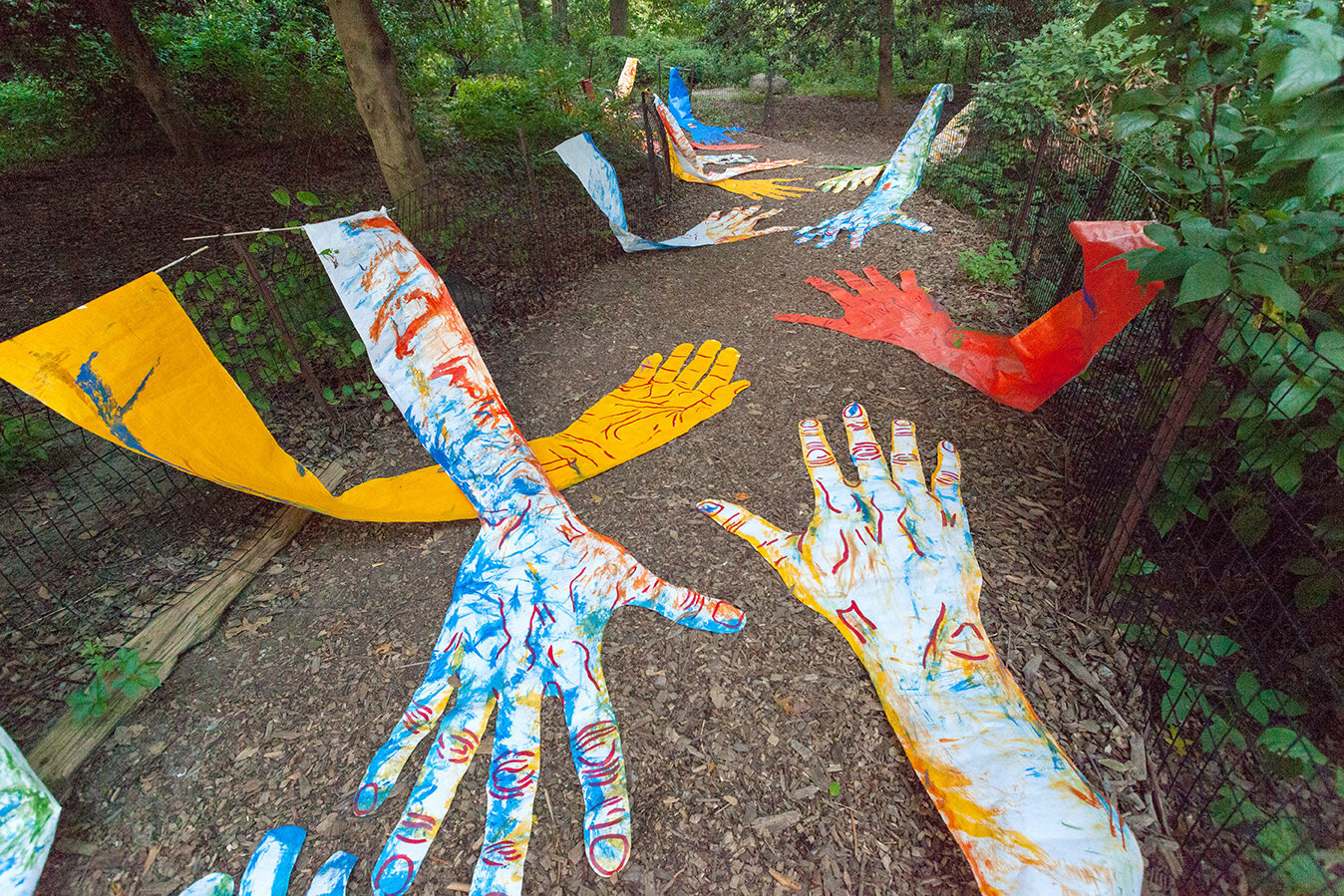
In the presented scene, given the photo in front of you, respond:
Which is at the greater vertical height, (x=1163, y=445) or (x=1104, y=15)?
(x=1104, y=15)

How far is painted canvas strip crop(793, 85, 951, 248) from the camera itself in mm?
5062

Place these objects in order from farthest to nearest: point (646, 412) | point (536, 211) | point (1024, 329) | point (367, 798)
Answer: point (536, 211)
point (1024, 329)
point (646, 412)
point (367, 798)

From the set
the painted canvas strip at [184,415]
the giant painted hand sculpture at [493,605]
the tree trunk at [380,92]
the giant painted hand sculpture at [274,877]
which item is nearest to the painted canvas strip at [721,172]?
the tree trunk at [380,92]

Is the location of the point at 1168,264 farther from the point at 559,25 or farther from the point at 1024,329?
the point at 559,25

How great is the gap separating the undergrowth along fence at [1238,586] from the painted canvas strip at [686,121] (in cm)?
790

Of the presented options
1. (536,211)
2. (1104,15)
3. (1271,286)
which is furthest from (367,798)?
(536,211)

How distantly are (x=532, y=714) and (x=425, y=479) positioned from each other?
1.39 meters

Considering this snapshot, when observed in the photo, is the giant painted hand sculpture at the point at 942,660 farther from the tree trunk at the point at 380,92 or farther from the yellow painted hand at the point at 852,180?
the yellow painted hand at the point at 852,180

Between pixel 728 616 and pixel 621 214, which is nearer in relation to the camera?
pixel 728 616

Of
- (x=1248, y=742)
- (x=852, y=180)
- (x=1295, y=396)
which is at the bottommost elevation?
(x=1248, y=742)

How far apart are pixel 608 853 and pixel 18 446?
138 inches

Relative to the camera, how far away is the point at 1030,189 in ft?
14.0

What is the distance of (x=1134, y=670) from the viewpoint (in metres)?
1.92

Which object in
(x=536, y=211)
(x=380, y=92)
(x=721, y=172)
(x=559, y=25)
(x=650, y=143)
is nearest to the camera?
(x=380, y=92)
